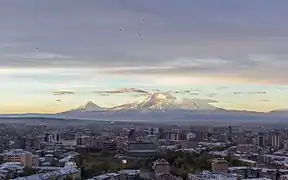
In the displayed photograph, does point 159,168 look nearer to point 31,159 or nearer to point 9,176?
point 9,176

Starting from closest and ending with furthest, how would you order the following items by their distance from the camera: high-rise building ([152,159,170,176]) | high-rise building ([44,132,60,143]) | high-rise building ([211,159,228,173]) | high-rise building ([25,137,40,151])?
high-rise building ([152,159,170,176])
high-rise building ([211,159,228,173])
high-rise building ([25,137,40,151])
high-rise building ([44,132,60,143])

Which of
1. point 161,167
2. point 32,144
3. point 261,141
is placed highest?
point 261,141

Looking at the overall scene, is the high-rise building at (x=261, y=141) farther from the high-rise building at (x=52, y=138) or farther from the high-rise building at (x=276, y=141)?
the high-rise building at (x=52, y=138)

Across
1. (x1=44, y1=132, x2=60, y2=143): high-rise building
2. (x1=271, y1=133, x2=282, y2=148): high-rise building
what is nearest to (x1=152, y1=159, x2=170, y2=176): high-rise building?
(x1=271, y1=133, x2=282, y2=148): high-rise building

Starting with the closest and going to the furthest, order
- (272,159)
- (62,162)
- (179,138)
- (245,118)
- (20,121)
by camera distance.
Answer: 1. (62,162)
2. (272,159)
3. (179,138)
4. (20,121)
5. (245,118)

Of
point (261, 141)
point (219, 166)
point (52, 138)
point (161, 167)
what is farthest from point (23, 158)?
point (261, 141)

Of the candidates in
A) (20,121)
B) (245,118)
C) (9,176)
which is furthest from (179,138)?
(245,118)

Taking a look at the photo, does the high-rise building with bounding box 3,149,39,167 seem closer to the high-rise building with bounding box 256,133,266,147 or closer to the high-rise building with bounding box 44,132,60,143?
the high-rise building with bounding box 44,132,60,143

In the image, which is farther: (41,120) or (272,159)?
(41,120)

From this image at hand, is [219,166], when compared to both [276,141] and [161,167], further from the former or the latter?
[276,141]

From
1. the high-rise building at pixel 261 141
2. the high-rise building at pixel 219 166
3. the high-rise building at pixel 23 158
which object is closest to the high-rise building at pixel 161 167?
the high-rise building at pixel 219 166

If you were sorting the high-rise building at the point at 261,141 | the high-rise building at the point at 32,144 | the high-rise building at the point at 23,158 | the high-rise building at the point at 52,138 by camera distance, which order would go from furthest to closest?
the high-rise building at the point at 52,138, the high-rise building at the point at 261,141, the high-rise building at the point at 32,144, the high-rise building at the point at 23,158
